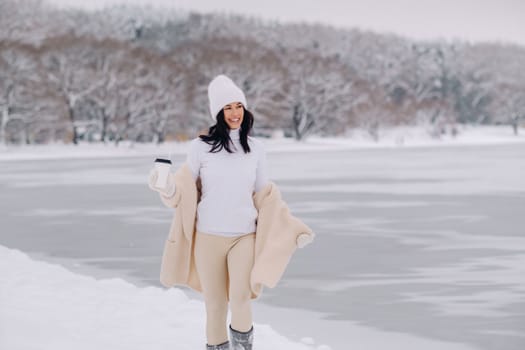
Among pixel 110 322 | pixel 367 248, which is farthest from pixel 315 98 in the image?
pixel 110 322

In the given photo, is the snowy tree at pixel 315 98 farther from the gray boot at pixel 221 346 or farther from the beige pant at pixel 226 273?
the beige pant at pixel 226 273

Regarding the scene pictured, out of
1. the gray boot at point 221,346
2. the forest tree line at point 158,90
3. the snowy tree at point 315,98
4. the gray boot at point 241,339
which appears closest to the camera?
the gray boot at point 241,339

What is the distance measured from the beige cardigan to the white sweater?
6cm

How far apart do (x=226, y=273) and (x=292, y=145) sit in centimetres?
5380

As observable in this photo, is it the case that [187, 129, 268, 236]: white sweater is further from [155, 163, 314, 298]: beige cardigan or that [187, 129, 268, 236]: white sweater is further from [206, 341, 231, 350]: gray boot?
[206, 341, 231, 350]: gray boot

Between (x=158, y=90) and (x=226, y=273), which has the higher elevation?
(x=226, y=273)

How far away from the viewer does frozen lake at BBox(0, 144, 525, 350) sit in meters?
6.52

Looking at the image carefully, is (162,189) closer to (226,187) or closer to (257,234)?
(226,187)

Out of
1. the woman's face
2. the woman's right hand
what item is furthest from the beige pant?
the woman's face

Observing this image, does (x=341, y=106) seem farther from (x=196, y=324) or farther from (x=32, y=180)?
(x=196, y=324)

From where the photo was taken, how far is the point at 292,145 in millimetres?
58031

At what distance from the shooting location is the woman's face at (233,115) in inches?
168

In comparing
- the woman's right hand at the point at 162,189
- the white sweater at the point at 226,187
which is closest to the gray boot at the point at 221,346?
the white sweater at the point at 226,187

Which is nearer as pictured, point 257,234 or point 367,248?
point 257,234
